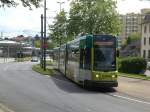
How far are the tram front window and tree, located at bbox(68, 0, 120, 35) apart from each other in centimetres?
3534

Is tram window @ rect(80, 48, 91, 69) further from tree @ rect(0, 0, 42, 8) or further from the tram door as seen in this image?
tree @ rect(0, 0, 42, 8)

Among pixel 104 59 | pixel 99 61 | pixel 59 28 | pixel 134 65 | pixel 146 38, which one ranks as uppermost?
pixel 59 28

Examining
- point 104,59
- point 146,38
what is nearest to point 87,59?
point 104,59

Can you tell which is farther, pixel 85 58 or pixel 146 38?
pixel 146 38

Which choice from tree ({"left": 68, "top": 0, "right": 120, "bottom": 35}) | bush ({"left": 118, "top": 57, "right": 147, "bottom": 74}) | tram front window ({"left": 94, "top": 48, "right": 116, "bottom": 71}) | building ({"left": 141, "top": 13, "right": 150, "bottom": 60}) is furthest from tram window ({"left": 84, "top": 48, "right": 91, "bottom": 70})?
building ({"left": 141, "top": 13, "right": 150, "bottom": 60})

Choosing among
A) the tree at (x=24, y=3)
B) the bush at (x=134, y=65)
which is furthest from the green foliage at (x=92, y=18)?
the tree at (x=24, y=3)

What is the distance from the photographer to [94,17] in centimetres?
6450

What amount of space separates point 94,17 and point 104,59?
38.0m

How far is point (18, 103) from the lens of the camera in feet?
65.3

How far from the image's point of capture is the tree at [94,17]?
6394 centimetres

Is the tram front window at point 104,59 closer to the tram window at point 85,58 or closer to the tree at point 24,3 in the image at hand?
the tram window at point 85,58

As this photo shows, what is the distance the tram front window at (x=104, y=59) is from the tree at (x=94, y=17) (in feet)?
116

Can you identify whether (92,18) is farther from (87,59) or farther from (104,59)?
(104,59)

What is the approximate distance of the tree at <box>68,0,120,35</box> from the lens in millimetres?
63938
